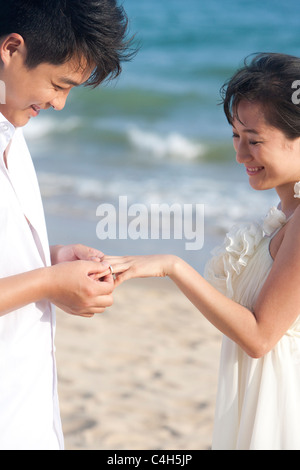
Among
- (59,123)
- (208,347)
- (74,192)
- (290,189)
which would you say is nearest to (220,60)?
(59,123)

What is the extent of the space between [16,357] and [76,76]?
93 centimetres

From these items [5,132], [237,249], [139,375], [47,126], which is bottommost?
[139,375]

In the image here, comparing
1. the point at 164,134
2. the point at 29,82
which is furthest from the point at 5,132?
the point at 164,134

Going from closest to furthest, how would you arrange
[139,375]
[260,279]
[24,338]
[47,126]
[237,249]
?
[24,338], [260,279], [237,249], [139,375], [47,126]

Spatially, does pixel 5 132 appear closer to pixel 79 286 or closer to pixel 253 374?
pixel 79 286

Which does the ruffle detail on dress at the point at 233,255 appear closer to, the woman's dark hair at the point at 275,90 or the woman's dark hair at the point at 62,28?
the woman's dark hair at the point at 275,90

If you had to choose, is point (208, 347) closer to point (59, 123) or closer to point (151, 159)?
point (151, 159)

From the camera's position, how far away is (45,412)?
1.98 meters

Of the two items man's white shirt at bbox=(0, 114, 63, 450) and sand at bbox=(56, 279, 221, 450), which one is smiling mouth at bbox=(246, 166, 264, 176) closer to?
man's white shirt at bbox=(0, 114, 63, 450)

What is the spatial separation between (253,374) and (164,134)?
399 inches

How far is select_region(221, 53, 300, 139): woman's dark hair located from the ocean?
394 cm

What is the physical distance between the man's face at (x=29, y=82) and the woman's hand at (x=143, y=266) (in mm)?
570

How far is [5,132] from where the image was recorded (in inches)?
79.0

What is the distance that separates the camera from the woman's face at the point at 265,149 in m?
2.30
